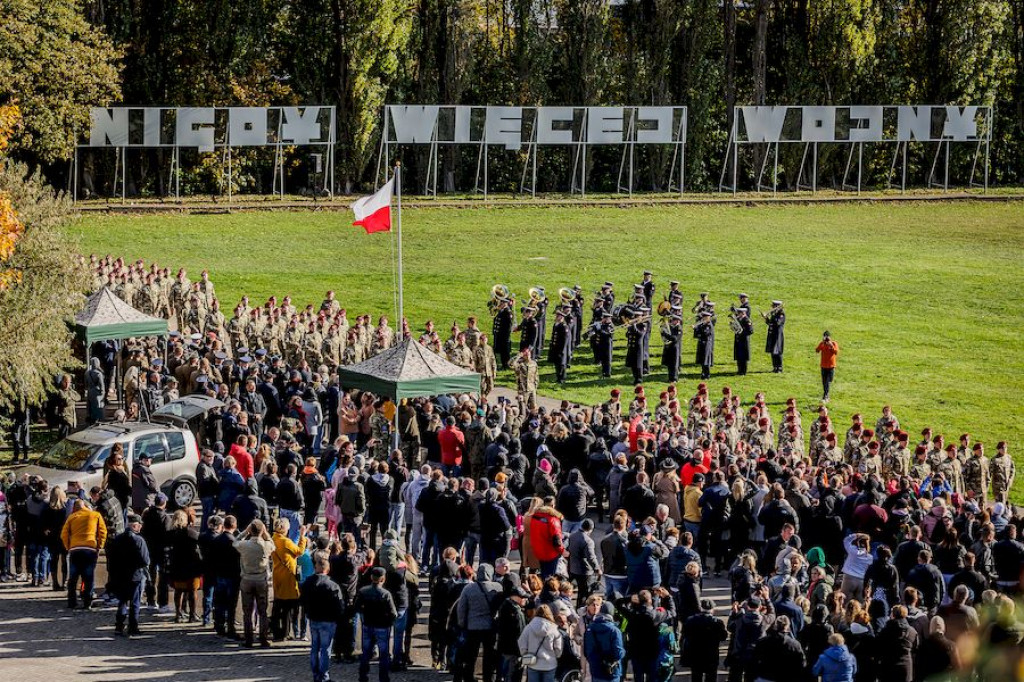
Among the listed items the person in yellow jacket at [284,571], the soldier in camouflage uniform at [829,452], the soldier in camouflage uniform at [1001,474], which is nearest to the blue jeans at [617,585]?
the person in yellow jacket at [284,571]

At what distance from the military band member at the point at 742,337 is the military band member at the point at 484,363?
586 cm

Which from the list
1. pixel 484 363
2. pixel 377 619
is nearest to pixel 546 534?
pixel 377 619

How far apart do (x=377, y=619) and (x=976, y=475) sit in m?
11.0

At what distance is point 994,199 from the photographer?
196ft

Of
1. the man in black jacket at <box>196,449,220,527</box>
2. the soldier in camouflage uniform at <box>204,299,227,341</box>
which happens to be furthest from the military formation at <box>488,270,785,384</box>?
the man in black jacket at <box>196,449,220,527</box>

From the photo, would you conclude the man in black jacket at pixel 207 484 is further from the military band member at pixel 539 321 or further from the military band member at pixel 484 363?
the military band member at pixel 539 321

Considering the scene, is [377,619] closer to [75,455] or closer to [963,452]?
[75,455]

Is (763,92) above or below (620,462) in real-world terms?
above

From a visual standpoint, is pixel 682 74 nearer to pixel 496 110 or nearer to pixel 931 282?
pixel 496 110

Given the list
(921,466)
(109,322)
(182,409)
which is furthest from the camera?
(109,322)

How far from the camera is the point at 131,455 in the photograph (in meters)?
20.7

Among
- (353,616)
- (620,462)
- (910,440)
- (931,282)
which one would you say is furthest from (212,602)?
(931,282)

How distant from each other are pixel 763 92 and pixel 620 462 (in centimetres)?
4427

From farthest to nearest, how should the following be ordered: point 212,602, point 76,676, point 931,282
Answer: point 931,282 < point 212,602 < point 76,676
